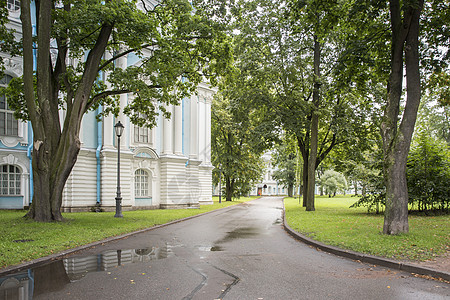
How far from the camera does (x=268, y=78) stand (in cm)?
2086

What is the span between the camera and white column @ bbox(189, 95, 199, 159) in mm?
31723

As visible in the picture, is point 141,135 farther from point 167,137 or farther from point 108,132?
point 108,132

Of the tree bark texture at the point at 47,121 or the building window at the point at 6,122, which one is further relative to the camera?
the building window at the point at 6,122

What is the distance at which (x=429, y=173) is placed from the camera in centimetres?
1569

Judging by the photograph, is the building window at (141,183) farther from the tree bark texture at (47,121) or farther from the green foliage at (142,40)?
the tree bark texture at (47,121)

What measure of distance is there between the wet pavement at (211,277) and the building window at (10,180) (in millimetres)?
14801

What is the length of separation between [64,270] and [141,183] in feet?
66.1

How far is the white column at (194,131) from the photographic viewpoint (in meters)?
31.7

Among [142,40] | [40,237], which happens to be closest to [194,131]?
[142,40]

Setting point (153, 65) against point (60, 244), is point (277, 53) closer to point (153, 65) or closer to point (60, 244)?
point (153, 65)

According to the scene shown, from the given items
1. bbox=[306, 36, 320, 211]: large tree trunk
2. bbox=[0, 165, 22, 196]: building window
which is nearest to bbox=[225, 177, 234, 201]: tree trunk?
bbox=[306, 36, 320, 211]: large tree trunk

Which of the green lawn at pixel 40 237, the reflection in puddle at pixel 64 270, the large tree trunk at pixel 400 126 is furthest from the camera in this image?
the large tree trunk at pixel 400 126

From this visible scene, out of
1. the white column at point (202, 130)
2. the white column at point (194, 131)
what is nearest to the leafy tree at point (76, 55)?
the white column at point (194, 131)

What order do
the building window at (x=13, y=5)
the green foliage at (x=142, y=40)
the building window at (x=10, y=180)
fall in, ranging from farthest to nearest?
the building window at (x=13, y=5) < the building window at (x=10, y=180) < the green foliage at (x=142, y=40)
